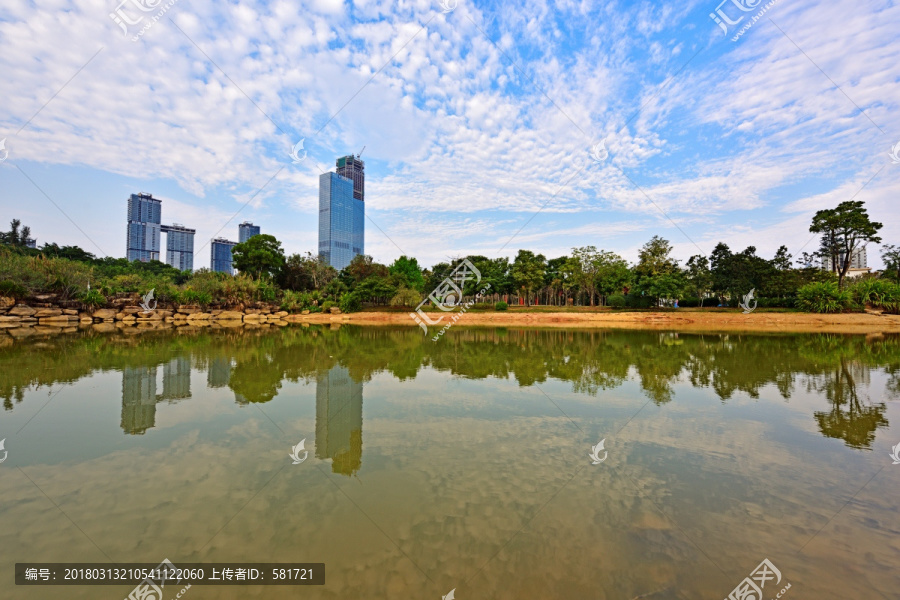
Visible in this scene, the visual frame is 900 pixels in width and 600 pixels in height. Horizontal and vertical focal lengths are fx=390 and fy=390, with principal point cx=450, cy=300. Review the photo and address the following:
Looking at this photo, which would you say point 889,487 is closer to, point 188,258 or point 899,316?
point 899,316

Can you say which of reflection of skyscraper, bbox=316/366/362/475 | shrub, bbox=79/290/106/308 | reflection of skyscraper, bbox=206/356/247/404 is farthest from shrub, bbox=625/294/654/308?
shrub, bbox=79/290/106/308

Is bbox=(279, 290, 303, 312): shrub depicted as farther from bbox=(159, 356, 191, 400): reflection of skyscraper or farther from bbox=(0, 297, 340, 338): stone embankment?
bbox=(159, 356, 191, 400): reflection of skyscraper

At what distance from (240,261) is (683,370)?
153 feet

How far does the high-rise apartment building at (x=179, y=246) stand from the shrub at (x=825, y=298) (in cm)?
10199

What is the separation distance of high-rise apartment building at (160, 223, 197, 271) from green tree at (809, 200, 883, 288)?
10426cm

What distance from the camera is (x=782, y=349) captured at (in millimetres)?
15773

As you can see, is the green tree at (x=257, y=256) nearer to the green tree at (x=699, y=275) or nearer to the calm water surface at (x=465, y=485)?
the calm water surface at (x=465, y=485)

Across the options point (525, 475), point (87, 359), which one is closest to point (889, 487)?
point (525, 475)

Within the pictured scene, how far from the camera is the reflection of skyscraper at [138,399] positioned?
5908 mm

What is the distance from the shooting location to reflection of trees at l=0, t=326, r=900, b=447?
8172 mm

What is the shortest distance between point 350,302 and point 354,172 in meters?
16.9

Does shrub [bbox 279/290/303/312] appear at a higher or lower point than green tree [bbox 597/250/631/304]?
lower

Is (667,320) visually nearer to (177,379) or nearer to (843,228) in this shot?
(843,228)

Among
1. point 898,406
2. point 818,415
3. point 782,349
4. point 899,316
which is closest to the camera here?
point 818,415
